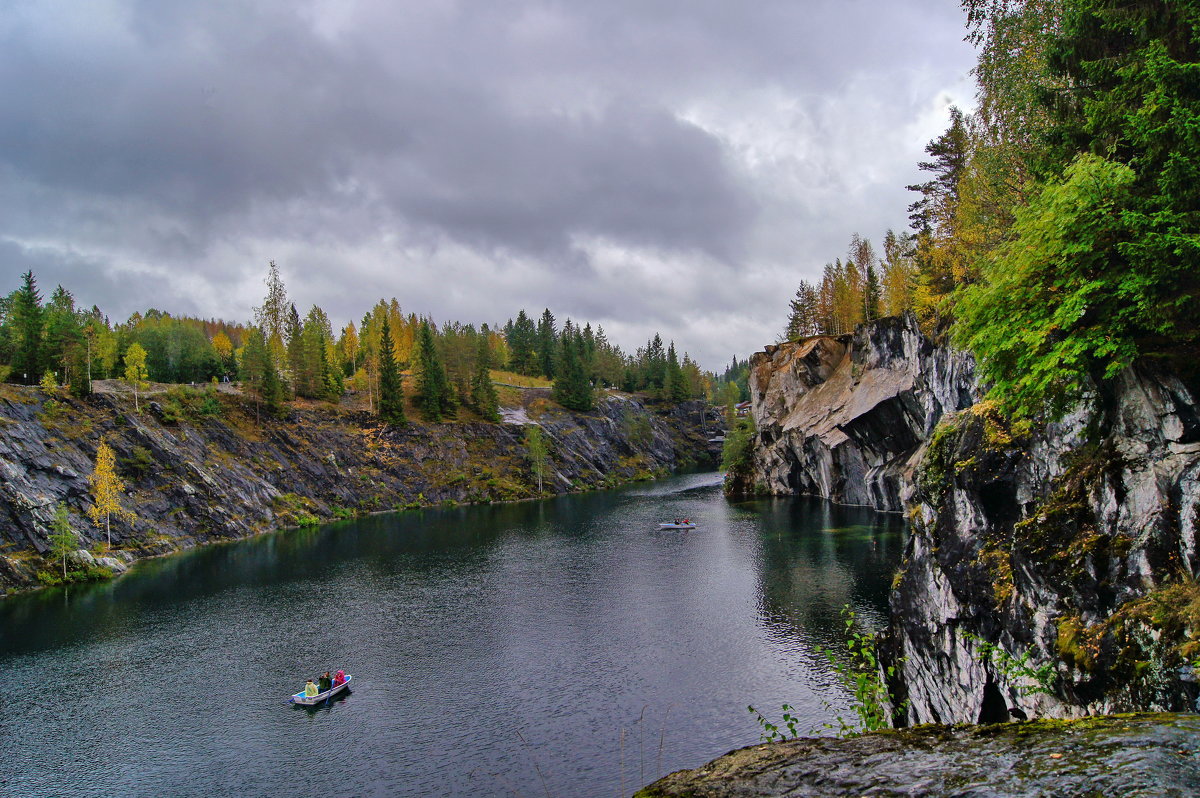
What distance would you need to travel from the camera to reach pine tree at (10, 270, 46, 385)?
80.3 meters

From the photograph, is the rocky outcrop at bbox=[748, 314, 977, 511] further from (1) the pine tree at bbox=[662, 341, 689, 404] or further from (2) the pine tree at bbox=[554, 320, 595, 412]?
(1) the pine tree at bbox=[662, 341, 689, 404]

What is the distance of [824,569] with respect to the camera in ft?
172

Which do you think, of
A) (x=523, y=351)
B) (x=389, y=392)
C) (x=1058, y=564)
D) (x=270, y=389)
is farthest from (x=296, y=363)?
(x=1058, y=564)

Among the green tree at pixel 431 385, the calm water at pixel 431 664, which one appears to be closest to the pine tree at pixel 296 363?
the green tree at pixel 431 385

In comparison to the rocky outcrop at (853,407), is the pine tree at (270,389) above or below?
above

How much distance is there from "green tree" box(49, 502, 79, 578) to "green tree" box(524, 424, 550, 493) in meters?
70.7

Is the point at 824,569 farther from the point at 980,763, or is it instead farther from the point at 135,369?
the point at 135,369

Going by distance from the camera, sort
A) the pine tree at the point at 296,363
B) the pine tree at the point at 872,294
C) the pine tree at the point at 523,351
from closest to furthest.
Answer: the pine tree at the point at 872,294
the pine tree at the point at 296,363
the pine tree at the point at 523,351

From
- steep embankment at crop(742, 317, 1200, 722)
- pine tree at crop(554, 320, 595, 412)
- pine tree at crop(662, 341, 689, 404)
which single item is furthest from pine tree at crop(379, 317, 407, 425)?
steep embankment at crop(742, 317, 1200, 722)

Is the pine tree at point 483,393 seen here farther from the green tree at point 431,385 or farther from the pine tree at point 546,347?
the pine tree at point 546,347

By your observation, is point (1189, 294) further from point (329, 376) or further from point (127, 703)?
point (329, 376)

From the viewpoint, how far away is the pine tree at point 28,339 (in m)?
80.3

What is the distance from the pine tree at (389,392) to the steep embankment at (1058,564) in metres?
107

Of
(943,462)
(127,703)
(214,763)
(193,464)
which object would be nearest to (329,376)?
(193,464)
